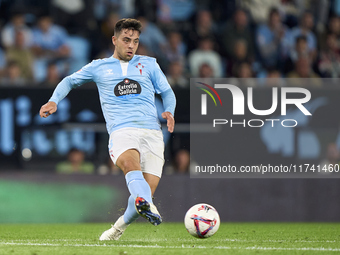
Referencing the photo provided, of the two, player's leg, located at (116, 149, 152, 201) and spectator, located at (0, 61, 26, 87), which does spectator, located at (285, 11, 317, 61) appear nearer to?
spectator, located at (0, 61, 26, 87)

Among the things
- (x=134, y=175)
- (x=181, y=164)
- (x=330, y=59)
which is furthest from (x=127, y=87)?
(x=330, y=59)

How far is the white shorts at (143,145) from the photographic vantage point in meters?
6.43

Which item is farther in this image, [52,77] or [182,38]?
[182,38]

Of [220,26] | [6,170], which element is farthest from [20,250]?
[220,26]

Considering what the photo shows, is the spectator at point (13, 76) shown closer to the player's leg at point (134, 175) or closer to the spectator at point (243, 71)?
the spectator at point (243, 71)

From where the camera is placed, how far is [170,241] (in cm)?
680

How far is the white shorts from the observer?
6.43 meters

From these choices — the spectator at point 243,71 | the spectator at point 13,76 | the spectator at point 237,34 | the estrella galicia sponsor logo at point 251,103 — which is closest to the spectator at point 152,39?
the spectator at point 237,34

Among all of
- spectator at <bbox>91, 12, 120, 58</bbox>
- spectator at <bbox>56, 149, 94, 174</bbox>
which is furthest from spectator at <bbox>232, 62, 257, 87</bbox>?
spectator at <bbox>56, 149, 94, 174</bbox>

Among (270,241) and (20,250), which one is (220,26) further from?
(20,250)

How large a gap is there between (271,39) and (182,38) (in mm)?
1851

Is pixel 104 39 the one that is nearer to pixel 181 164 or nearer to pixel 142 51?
pixel 142 51

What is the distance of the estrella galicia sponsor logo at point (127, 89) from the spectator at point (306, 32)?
7069mm

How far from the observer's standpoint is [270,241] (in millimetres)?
6805
